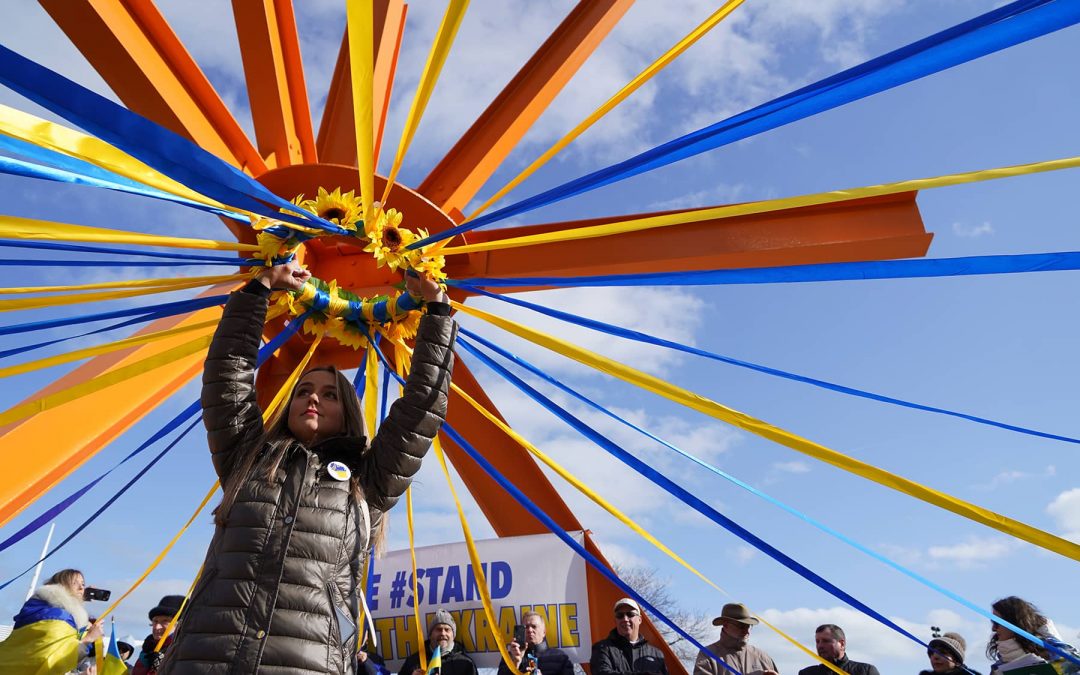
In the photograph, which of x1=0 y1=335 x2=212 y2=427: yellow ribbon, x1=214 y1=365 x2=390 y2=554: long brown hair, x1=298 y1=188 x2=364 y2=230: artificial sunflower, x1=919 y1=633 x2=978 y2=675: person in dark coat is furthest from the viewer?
x1=919 y1=633 x2=978 y2=675: person in dark coat

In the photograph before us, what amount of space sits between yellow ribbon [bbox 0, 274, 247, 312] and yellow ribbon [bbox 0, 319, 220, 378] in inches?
9.9

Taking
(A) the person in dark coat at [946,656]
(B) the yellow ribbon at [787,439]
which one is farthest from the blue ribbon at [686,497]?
(A) the person in dark coat at [946,656]

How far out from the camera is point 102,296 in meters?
3.90

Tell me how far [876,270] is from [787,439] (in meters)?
0.75

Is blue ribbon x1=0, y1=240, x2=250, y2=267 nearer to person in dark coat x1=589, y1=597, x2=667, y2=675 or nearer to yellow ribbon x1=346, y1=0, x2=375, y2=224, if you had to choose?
yellow ribbon x1=346, y1=0, x2=375, y2=224

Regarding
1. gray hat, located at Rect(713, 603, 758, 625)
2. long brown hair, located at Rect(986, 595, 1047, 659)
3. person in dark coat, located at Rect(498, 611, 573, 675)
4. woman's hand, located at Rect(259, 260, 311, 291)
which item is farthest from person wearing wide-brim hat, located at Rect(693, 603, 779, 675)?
woman's hand, located at Rect(259, 260, 311, 291)

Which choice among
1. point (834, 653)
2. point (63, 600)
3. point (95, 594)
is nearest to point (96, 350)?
point (63, 600)

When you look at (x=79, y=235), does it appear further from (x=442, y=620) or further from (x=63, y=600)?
(x=442, y=620)

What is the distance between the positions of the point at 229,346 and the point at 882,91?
222 cm

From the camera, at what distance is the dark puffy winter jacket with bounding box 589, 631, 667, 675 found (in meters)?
→ 5.39

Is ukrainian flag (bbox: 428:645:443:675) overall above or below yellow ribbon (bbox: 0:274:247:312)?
below

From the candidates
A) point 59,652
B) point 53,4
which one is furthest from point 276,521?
point 53,4

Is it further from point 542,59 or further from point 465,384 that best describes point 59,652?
point 542,59

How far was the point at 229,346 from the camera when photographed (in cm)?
251
